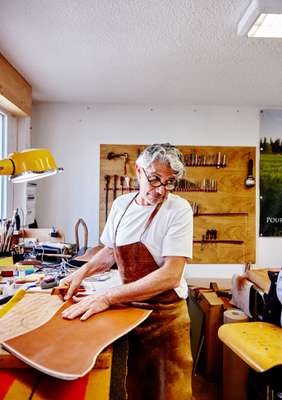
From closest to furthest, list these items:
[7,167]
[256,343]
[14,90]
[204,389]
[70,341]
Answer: [70,341] → [256,343] → [7,167] → [204,389] → [14,90]

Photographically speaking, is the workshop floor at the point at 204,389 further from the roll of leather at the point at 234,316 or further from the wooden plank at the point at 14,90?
the wooden plank at the point at 14,90

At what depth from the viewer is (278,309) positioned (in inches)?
66.2

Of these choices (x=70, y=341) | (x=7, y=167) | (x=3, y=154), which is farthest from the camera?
(x=3, y=154)

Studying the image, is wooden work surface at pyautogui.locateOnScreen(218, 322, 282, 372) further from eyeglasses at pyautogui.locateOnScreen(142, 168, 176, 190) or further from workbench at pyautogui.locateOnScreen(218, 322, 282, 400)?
eyeglasses at pyautogui.locateOnScreen(142, 168, 176, 190)

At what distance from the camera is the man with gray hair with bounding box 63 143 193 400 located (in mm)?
1386

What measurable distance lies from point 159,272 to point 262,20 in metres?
1.41

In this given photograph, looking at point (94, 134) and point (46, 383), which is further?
point (94, 134)

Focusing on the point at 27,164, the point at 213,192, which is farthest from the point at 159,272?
the point at 213,192

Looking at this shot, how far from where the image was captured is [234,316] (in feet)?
8.16

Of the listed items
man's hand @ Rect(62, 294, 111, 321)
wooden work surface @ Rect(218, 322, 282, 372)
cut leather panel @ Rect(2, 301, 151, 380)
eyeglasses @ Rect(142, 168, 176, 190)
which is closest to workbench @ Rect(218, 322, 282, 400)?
wooden work surface @ Rect(218, 322, 282, 372)

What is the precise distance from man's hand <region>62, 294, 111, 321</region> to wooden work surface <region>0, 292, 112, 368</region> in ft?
0.22

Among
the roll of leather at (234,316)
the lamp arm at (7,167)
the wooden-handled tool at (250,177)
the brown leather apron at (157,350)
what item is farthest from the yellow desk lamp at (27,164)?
the wooden-handled tool at (250,177)

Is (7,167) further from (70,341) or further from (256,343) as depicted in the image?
(256,343)

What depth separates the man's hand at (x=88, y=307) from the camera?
1.14 metres
